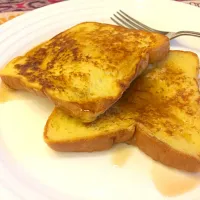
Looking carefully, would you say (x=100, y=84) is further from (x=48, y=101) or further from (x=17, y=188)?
(x=17, y=188)

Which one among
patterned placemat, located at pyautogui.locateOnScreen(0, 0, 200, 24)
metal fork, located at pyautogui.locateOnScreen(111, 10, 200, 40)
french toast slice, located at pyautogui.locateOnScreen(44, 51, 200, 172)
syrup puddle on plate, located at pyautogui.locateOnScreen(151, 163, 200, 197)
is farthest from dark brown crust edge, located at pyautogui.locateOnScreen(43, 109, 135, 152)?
patterned placemat, located at pyautogui.locateOnScreen(0, 0, 200, 24)

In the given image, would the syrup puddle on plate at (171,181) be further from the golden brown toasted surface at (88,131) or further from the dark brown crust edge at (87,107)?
the dark brown crust edge at (87,107)

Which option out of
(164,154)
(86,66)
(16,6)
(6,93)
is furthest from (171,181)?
(16,6)

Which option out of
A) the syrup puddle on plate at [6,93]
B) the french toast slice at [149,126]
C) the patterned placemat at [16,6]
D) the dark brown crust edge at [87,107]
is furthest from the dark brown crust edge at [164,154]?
the patterned placemat at [16,6]

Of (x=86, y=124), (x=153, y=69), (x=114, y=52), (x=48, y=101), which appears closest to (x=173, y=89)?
(x=153, y=69)

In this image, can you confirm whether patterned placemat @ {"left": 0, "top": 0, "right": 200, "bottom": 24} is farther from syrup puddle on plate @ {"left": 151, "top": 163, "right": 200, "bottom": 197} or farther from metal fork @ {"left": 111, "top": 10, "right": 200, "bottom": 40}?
syrup puddle on plate @ {"left": 151, "top": 163, "right": 200, "bottom": 197}

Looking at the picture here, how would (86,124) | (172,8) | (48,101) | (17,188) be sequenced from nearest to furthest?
(17,188), (86,124), (48,101), (172,8)
